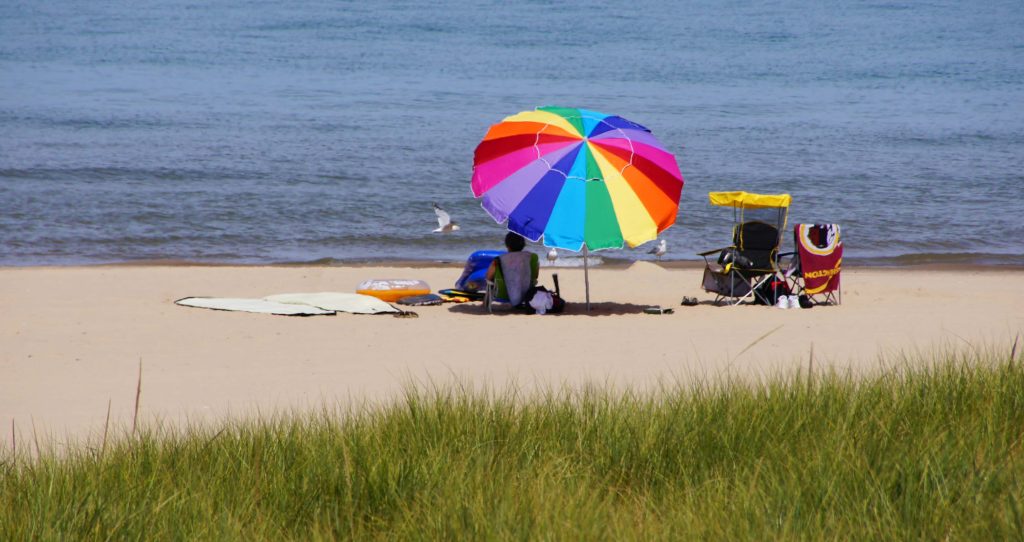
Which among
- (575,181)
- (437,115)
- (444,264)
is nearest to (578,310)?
(575,181)

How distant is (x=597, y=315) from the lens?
10.2 m

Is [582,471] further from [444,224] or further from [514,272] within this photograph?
[444,224]

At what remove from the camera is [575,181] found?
9.49 meters

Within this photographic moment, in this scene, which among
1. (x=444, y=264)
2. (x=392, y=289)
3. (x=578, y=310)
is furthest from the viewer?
(x=444, y=264)

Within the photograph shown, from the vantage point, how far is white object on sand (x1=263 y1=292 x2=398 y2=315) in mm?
9828

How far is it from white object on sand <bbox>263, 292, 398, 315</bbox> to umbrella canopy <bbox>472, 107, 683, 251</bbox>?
1.41 meters

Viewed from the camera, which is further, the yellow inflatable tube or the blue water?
the blue water

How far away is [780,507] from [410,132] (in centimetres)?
2366

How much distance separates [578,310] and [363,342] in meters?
2.66

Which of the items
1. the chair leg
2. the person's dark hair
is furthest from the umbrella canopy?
the chair leg

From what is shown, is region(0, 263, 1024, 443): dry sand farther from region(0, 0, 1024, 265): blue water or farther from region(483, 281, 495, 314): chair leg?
region(0, 0, 1024, 265): blue water

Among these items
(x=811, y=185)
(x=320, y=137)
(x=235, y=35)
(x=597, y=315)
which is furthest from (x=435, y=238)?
(x=235, y=35)

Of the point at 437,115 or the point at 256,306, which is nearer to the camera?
the point at 256,306

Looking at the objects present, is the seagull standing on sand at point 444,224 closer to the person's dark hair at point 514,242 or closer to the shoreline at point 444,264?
the shoreline at point 444,264
